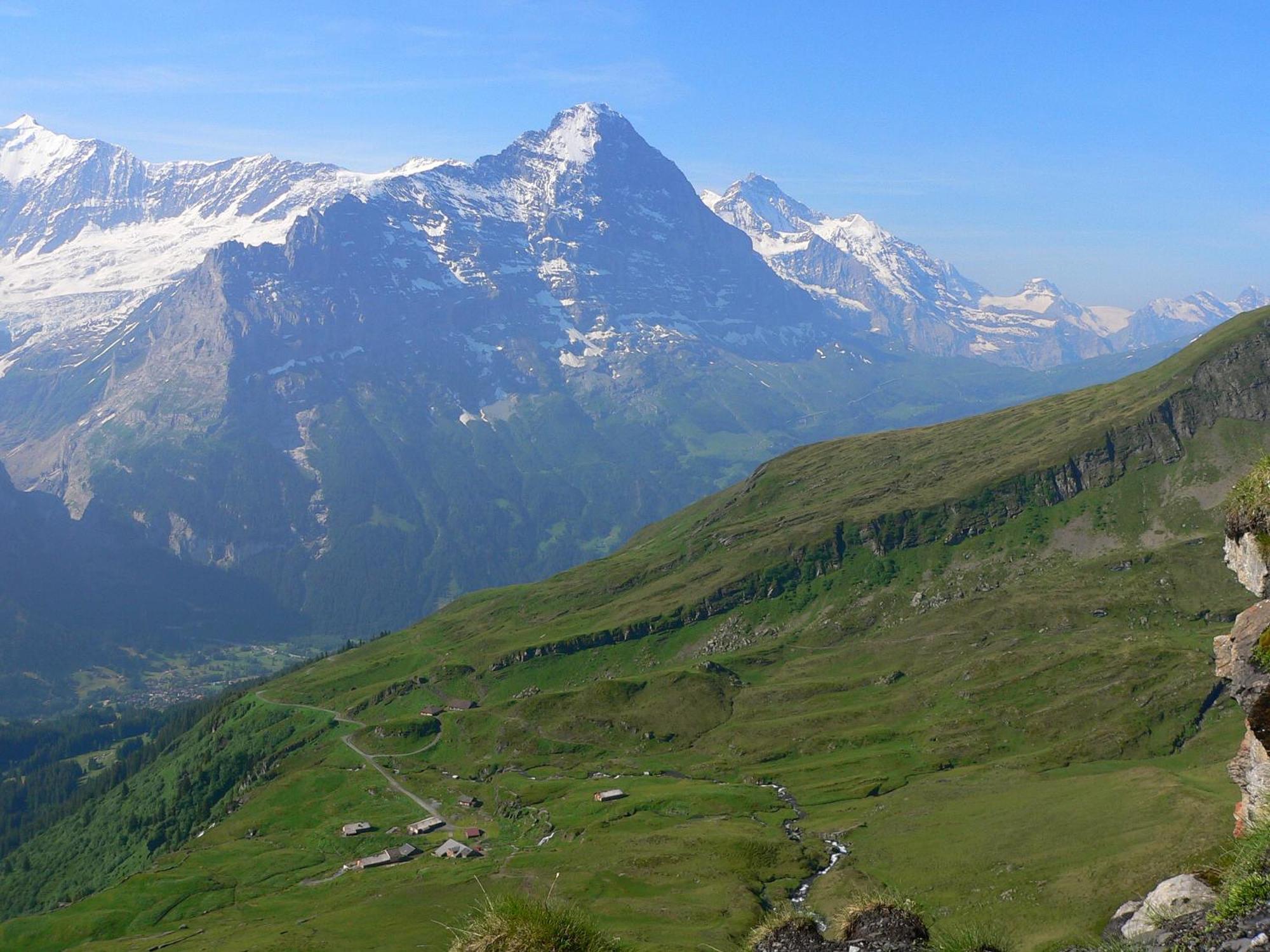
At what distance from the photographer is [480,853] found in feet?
552

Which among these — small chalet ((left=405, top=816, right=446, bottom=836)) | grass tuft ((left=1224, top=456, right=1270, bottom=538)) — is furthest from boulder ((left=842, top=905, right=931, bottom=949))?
small chalet ((left=405, top=816, right=446, bottom=836))

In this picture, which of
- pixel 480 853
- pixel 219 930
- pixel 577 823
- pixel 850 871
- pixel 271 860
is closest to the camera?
pixel 850 871

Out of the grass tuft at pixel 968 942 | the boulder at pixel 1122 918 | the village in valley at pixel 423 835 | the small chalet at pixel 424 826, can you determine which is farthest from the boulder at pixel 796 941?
the small chalet at pixel 424 826

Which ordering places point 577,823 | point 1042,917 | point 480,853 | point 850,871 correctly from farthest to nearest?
point 577,823, point 480,853, point 850,871, point 1042,917

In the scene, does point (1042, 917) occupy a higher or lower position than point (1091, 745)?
higher

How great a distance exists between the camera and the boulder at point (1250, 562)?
3147 centimetres

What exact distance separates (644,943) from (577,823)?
73.0 m

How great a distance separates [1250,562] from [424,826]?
7153 inches

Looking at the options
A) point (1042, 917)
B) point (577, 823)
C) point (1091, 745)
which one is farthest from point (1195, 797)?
point (577, 823)

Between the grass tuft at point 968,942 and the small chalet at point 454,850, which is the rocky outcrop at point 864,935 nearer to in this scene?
the grass tuft at point 968,942

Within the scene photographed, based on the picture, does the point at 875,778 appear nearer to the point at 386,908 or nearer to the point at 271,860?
the point at 386,908

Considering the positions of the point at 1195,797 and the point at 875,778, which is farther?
the point at 875,778

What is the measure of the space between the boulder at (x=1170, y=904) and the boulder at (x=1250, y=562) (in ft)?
34.6

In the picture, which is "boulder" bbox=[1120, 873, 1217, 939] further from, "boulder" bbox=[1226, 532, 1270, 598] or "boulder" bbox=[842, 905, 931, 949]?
"boulder" bbox=[1226, 532, 1270, 598]
